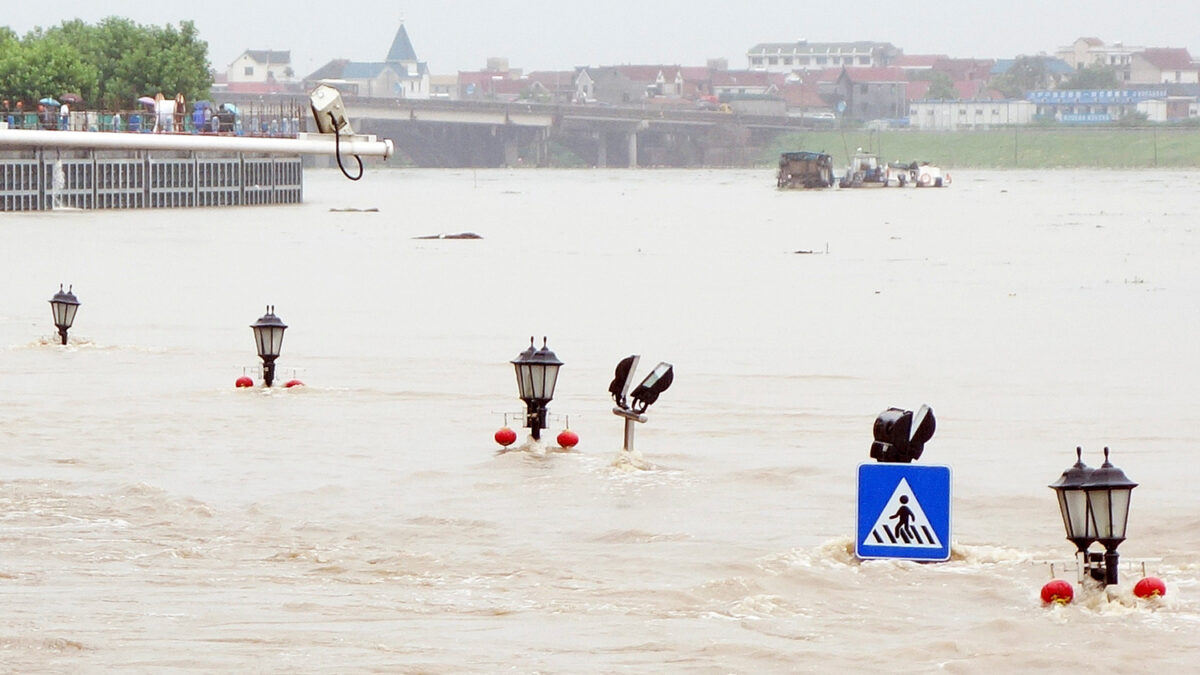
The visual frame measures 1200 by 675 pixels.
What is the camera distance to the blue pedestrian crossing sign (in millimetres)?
14383

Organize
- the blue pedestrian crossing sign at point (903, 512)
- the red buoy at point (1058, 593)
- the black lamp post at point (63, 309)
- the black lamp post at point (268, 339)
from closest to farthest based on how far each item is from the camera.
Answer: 1. the red buoy at point (1058, 593)
2. the blue pedestrian crossing sign at point (903, 512)
3. the black lamp post at point (268, 339)
4. the black lamp post at point (63, 309)

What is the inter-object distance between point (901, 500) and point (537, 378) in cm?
635

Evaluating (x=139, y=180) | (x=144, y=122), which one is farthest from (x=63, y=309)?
(x=139, y=180)

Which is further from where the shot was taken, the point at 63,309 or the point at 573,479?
the point at 63,309

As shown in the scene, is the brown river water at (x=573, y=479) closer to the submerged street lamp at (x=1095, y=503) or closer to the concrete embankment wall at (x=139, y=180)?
the submerged street lamp at (x=1095, y=503)

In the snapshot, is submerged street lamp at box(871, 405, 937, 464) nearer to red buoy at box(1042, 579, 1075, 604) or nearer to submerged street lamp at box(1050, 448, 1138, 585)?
red buoy at box(1042, 579, 1075, 604)

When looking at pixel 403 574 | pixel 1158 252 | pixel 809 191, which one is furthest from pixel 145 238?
pixel 809 191

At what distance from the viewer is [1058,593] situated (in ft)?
45.9

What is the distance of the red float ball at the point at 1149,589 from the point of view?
46.1 ft

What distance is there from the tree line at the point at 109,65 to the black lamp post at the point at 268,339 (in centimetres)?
9027

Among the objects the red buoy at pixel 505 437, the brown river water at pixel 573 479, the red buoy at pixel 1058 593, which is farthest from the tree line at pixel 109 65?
the red buoy at pixel 1058 593

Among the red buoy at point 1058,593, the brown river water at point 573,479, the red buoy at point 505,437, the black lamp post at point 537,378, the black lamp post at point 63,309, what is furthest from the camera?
the black lamp post at point 63,309

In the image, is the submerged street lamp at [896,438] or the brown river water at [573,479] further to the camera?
the submerged street lamp at [896,438]

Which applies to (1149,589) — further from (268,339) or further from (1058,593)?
(268,339)
